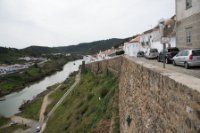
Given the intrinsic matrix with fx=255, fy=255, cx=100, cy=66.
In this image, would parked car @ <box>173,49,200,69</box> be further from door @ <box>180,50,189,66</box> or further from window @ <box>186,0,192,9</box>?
window @ <box>186,0,192,9</box>

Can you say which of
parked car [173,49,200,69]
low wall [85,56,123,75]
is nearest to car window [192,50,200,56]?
parked car [173,49,200,69]

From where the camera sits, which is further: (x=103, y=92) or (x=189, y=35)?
(x=103, y=92)

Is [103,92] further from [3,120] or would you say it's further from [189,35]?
[3,120]

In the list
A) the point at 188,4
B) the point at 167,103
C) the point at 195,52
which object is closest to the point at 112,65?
the point at 188,4

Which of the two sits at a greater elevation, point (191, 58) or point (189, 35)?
point (189, 35)

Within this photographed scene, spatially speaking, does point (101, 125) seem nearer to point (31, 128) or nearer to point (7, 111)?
point (31, 128)

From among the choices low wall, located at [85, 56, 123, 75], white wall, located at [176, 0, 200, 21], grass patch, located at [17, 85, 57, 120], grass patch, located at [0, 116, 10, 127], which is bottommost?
grass patch, located at [0, 116, 10, 127]

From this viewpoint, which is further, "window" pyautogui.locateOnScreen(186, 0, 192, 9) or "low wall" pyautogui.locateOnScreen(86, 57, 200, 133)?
"window" pyautogui.locateOnScreen(186, 0, 192, 9)

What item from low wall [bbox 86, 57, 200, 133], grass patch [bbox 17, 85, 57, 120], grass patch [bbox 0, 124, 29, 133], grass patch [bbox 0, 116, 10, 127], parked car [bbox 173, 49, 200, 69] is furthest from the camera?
grass patch [bbox 17, 85, 57, 120]

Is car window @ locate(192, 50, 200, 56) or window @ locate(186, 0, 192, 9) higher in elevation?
window @ locate(186, 0, 192, 9)

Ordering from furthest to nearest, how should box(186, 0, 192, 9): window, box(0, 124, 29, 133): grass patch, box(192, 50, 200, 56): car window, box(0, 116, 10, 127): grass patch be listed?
1. box(0, 116, 10, 127): grass patch
2. box(0, 124, 29, 133): grass patch
3. box(186, 0, 192, 9): window
4. box(192, 50, 200, 56): car window

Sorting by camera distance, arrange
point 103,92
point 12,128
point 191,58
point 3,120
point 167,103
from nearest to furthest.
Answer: point 167,103 < point 191,58 < point 103,92 < point 12,128 < point 3,120

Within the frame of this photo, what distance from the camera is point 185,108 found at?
18.4 feet

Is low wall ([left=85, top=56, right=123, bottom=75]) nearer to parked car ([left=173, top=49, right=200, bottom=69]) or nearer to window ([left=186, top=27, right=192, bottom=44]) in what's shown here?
window ([left=186, top=27, right=192, bottom=44])
